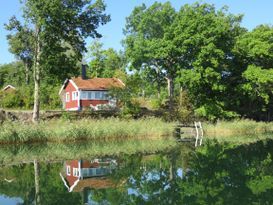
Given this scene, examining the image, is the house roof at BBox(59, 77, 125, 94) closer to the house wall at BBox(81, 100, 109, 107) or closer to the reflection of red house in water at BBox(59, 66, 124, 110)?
the reflection of red house in water at BBox(59, 66, 124, 110)

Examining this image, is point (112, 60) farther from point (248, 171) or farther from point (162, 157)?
point (248, 171)

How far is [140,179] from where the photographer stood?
13.3 metres

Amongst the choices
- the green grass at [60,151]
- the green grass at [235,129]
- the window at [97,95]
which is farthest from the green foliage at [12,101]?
the green grass at [60,151]

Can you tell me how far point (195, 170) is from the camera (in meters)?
15.2

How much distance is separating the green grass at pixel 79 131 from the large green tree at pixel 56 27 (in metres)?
7.16

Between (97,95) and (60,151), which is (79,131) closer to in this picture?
(60,151)

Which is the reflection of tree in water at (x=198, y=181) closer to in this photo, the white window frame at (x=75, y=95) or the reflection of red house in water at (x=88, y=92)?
the reflection of red house in water at (x=88, y=92)

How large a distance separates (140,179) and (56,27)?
23.6 m

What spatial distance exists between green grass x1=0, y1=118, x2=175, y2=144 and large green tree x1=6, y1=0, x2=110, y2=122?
716 cm

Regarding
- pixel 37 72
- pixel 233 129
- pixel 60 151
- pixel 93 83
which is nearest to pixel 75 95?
pixel 93 83

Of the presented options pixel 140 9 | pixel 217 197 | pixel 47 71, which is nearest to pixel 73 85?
pixel 140 9

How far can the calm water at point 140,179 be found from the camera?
409 inches

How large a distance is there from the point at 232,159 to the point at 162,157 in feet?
10.4

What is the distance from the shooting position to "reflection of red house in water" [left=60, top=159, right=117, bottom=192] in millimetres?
12414
